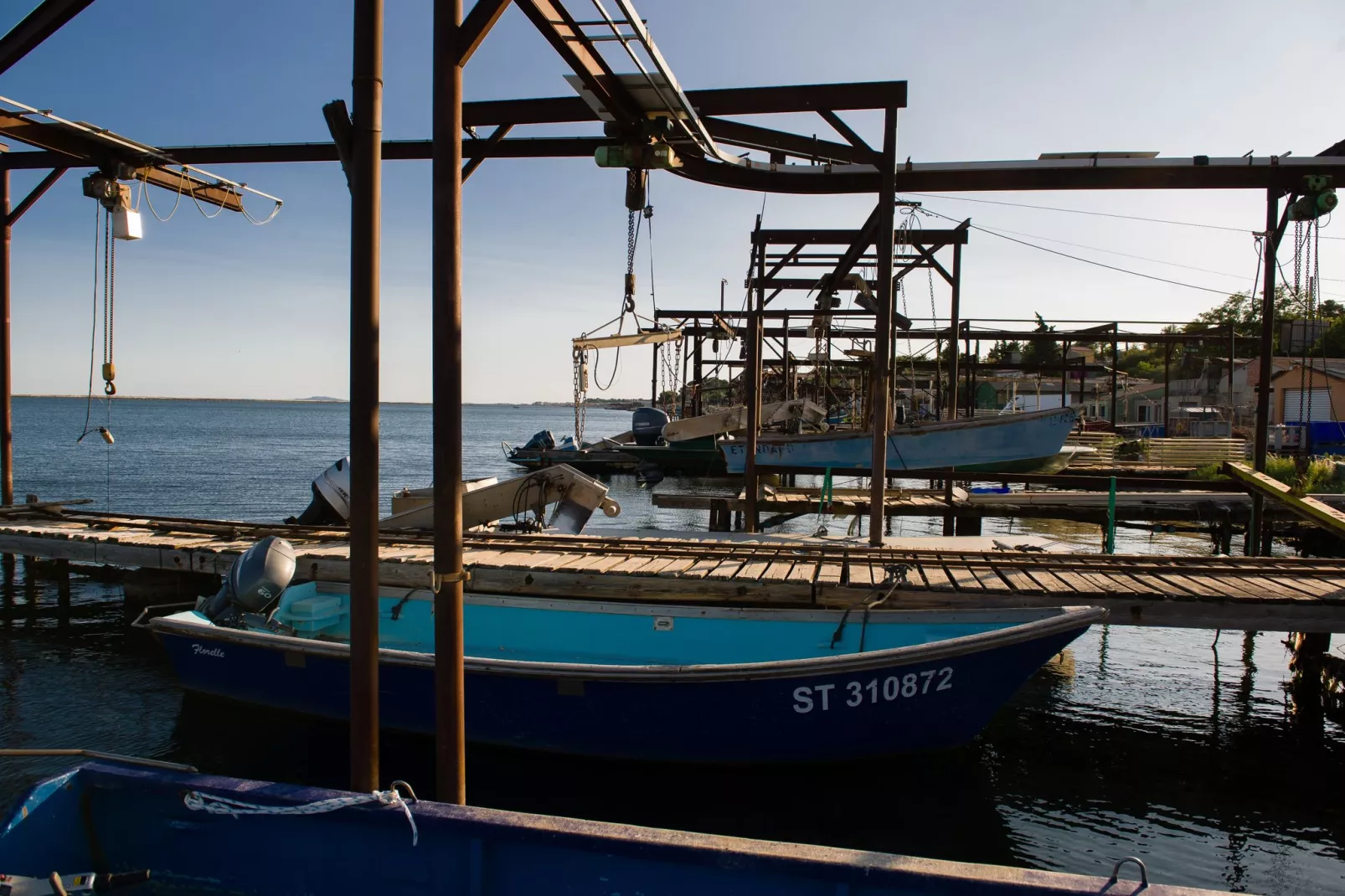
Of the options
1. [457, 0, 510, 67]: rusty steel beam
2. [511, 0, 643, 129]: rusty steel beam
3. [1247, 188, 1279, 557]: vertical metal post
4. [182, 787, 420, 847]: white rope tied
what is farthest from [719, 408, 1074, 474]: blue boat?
[182, 787, 420, 847]: white rope tied

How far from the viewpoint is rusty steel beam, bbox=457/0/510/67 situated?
394cm

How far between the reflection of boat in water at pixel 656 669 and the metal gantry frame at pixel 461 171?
2.65 meters

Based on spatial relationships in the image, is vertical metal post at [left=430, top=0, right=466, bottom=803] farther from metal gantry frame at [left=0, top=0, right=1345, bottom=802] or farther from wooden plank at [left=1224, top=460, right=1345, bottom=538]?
wooden plank at [left=1224, top=460, right=1345, bottom=538]

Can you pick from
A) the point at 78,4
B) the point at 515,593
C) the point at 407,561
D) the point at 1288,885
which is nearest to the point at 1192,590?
the point at 1288,885

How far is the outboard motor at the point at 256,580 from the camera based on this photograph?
8242 mm

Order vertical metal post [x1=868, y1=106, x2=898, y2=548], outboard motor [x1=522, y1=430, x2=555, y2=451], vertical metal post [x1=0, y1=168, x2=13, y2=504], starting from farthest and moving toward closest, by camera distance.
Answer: outboard motor [x1=522, y1=430, x2=555, y2=451]
vertical metal post [x1=0, y1=168, x2=13, y2=504]
vertical metal post [x1=868, y1=106, x2=898, y2=548]

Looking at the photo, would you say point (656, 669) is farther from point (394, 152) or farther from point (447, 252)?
point (394, 152)

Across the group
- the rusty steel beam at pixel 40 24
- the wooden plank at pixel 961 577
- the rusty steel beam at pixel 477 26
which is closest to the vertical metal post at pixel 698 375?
the wooden plank at pixel 961 577

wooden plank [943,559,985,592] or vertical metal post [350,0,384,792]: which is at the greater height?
vertical metal post [350,0,384,792]

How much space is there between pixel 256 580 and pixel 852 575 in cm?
599

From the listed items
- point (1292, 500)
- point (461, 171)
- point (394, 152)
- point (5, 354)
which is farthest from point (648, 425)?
point (461, 171)

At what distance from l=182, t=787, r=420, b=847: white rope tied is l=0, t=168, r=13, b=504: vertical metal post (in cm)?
1309

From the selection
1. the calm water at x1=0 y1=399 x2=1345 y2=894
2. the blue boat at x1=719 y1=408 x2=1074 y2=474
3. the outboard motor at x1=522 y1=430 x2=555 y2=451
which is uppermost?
the blue boat at x1=719 y1=408 x2=1074 y2=474

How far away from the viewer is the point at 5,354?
14078 mm
